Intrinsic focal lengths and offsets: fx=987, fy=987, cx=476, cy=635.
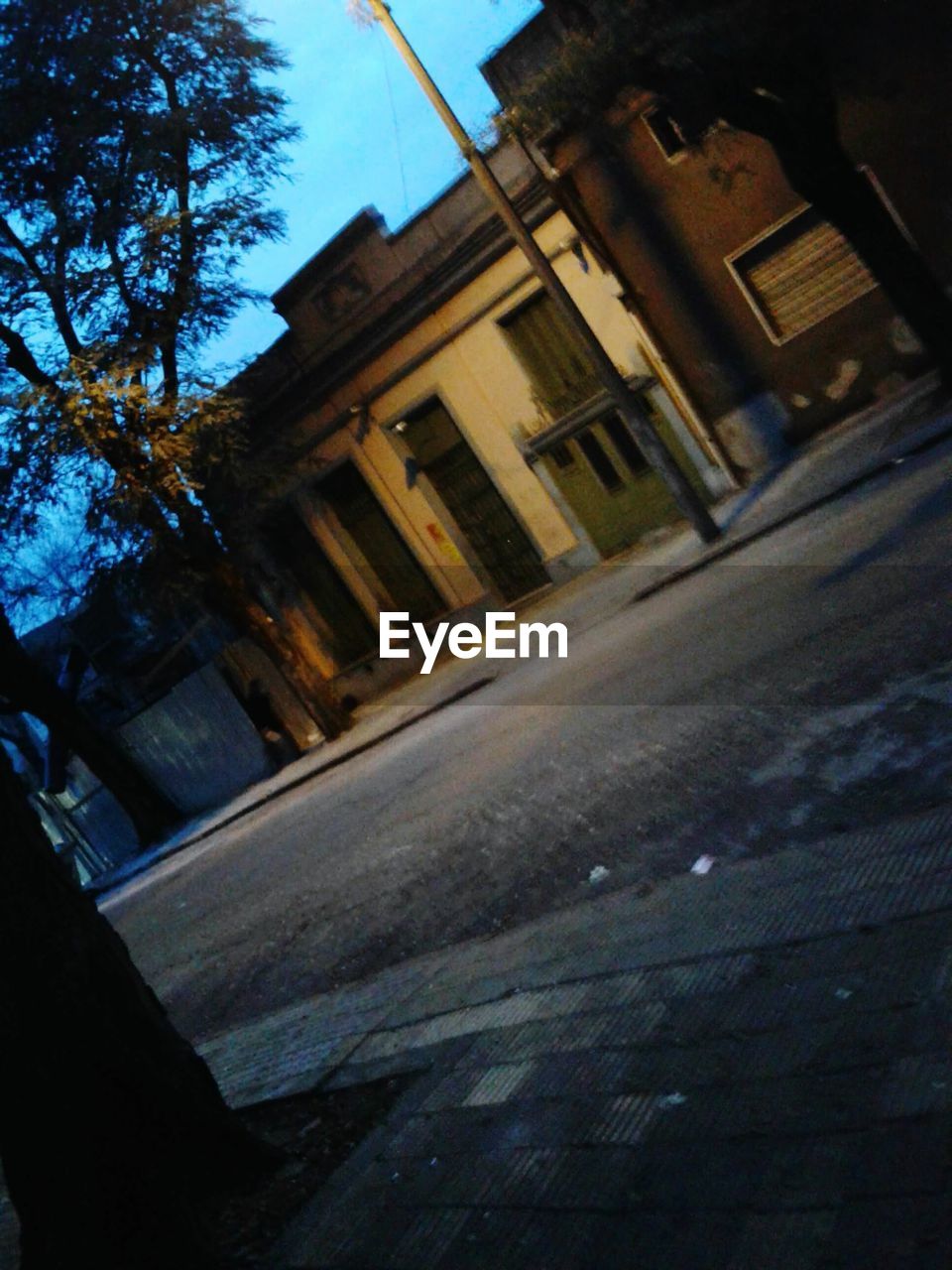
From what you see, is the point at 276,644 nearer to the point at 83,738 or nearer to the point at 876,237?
the point at 83,738

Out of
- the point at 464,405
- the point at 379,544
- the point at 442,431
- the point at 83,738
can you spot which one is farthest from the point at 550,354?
the point at 83,738

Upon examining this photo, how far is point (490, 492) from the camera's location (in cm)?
1908

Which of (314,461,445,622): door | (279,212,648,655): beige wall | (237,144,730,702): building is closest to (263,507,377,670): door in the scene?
(237,144,730,702): building

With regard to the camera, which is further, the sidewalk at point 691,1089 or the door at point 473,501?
the door at point 473,501

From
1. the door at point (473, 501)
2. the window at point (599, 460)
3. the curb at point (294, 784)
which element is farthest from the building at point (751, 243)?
the curb at point (294, 784)

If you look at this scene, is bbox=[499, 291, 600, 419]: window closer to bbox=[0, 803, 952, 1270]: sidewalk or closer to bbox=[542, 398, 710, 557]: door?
bbox=[542, 398, 710, 557]: door

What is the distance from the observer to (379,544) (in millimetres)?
20906

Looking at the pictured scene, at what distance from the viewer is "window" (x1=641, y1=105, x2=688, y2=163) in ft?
50.1

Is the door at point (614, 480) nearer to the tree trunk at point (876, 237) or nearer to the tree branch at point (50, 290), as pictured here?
the tree trunk at point (876, 237)

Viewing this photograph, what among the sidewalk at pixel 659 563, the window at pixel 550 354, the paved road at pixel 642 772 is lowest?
the paved road at pixel 642 772

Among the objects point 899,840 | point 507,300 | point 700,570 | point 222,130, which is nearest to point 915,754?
point 899,840

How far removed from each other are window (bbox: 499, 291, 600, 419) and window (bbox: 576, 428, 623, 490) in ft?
1.96

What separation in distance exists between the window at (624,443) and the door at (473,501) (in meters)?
2.68

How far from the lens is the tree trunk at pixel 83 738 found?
1794 cm
